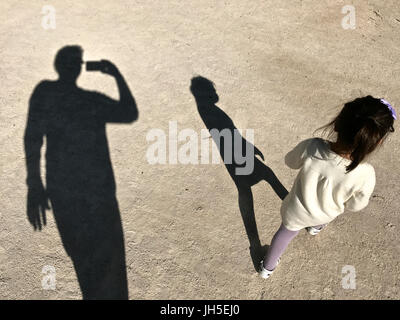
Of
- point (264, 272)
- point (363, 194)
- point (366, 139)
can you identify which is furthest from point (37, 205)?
point (366, 139)

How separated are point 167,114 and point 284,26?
262 centimetres

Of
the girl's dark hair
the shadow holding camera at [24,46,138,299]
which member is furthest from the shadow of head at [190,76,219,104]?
the girl's dark hair

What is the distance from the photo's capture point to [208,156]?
4156mm

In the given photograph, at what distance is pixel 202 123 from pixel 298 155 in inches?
85.0

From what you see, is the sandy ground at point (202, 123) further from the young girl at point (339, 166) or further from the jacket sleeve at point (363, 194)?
the jacket sleeve at point (363, 194)

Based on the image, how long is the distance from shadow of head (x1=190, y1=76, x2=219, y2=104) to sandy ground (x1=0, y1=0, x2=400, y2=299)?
87 mm

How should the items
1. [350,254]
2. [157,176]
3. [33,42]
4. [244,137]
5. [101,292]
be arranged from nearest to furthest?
[101,292], [350,254], [157,176], [244,137], [33,42]

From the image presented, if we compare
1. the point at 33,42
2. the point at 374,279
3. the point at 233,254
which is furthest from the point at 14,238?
the point at 374,279

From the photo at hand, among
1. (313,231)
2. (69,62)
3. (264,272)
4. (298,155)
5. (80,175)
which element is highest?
(69,62)

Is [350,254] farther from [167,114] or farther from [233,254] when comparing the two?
[167,114]

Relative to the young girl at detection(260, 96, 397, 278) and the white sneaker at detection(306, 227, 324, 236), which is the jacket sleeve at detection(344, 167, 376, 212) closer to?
the young girl at detection(260, 96, 397, 278)

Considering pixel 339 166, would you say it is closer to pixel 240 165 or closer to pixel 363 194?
pixel 363 194

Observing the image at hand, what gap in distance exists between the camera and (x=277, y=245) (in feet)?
9.59

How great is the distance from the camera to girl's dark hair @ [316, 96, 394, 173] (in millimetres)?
1909
